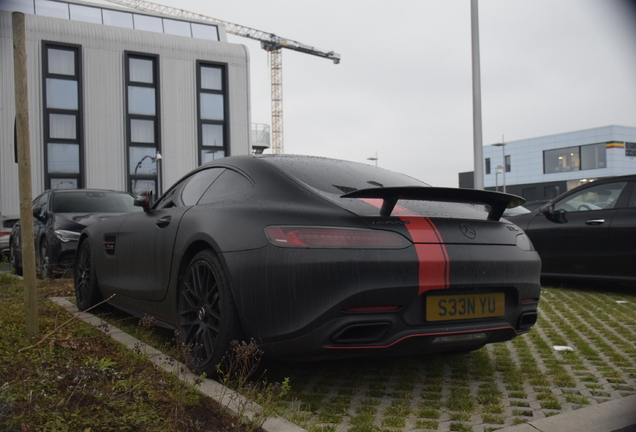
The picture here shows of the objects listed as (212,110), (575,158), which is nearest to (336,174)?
(212,110)

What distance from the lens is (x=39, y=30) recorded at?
25562 mm

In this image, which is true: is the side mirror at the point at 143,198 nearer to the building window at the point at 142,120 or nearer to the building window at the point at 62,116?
the building window at the point at 62,116

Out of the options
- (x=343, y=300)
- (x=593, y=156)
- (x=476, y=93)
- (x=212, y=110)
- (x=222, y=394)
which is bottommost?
(x=222, y=394)

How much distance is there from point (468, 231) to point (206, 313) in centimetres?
155

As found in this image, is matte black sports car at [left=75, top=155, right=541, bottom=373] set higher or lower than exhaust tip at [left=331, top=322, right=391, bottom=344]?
higher

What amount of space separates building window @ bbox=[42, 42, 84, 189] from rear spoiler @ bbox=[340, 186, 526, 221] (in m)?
24.9

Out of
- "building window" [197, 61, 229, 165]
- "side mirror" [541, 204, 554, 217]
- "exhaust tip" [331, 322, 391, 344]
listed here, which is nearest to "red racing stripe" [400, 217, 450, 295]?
"exhaust tip" [331, 322, 391, 344]

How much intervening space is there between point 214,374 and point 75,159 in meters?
25.2

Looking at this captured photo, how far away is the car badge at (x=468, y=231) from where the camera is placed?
332 centimetres

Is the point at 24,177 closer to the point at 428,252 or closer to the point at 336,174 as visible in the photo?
the point at 336,174

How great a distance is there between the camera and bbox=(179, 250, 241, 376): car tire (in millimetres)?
3209

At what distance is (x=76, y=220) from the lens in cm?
887

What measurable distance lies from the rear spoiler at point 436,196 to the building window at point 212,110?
25.9 metres

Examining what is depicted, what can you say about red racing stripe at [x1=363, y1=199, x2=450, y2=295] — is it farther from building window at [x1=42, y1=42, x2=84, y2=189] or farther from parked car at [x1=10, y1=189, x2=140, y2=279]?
building window at [x1=42, y1=42, x2=84, y2=189]
